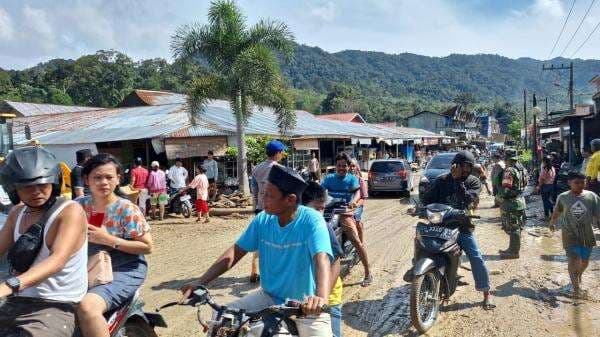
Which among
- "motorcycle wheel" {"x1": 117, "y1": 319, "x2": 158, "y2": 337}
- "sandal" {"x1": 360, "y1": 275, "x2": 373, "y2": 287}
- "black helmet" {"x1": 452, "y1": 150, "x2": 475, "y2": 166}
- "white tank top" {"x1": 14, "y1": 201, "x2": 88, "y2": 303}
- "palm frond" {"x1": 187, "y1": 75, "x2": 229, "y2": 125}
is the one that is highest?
"palm frond" {"x1": 187, "y1": 75, "x2": 229, "y2": 125}

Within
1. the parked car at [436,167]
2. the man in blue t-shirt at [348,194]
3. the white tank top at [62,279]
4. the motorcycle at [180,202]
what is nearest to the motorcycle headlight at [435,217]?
the man in blue t-shirt at [348,194]

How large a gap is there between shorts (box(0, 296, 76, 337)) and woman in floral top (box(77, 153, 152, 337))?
0.20 meters

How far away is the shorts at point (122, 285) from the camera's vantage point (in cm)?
299

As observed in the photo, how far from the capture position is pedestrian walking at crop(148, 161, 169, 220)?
42.8ft

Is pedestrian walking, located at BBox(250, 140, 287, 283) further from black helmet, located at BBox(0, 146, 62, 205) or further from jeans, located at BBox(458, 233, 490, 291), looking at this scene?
black helmet, located at BBox(0, 146, 62, 205)

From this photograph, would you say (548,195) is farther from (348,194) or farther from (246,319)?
(246,319)

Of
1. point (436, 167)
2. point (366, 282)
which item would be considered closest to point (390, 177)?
point (436, 167)

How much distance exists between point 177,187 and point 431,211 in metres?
10.3

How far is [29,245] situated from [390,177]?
50.4 feet

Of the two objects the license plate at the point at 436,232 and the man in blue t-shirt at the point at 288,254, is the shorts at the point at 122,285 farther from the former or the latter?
the license plate at the point at 436,232

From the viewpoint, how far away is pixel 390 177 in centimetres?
1722

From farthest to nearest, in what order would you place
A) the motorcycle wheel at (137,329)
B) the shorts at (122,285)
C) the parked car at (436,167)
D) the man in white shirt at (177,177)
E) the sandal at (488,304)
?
the parked car at (436,167), the man in white shirt at (177,177), the sandal at (488,304), the motorcycle wheel at (137,329), the shorts at (122,285)

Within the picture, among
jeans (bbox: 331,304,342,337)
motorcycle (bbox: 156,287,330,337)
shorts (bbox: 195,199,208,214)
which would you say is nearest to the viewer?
Answer: motorcycle (bbox: 156,287,330,337)

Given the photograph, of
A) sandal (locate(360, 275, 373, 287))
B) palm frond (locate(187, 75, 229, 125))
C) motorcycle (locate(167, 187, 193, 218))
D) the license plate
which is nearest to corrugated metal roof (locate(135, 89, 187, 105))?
palm frond (locate(187, 75, 229, 125))
